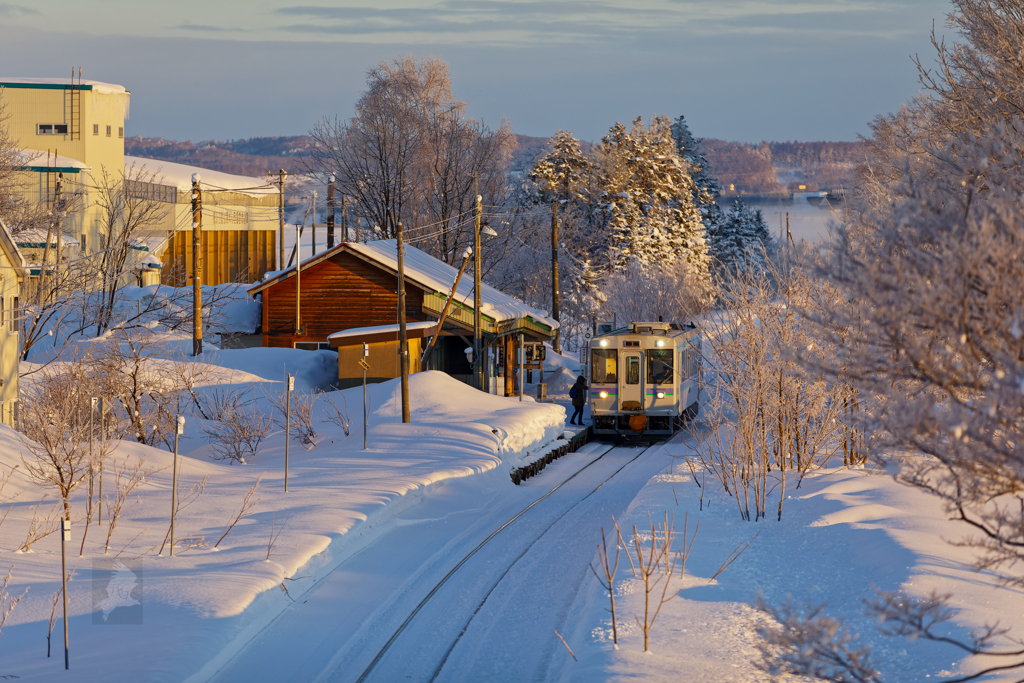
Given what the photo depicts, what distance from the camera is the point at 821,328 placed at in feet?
20.0

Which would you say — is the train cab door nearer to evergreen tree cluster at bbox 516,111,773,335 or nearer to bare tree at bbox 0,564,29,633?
bare tree at bbox 0,564,29,633

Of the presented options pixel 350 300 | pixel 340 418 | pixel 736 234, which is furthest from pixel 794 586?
pixel 736 234

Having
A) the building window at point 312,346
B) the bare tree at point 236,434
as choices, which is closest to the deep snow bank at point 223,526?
the bare tree at point 236,434

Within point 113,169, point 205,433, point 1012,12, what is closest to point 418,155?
point 113,169

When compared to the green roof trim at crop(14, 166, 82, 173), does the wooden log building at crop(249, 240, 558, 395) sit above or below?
below

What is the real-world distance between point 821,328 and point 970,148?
142 centimetres

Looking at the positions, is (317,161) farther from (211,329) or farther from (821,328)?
(821,328)

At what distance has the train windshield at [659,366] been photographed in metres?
27.6

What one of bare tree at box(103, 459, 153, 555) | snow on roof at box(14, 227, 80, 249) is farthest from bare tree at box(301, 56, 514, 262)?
bare tree at box(103, 459, 153, 555)

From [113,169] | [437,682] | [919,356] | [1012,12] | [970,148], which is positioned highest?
[113,169]

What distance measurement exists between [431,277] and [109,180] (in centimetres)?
3630

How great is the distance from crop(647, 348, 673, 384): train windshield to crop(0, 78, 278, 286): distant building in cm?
2830

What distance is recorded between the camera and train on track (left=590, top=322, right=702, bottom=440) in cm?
2761

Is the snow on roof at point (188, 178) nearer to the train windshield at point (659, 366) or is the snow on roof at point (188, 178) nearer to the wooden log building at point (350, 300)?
the wooden log building at point (350, 300)
